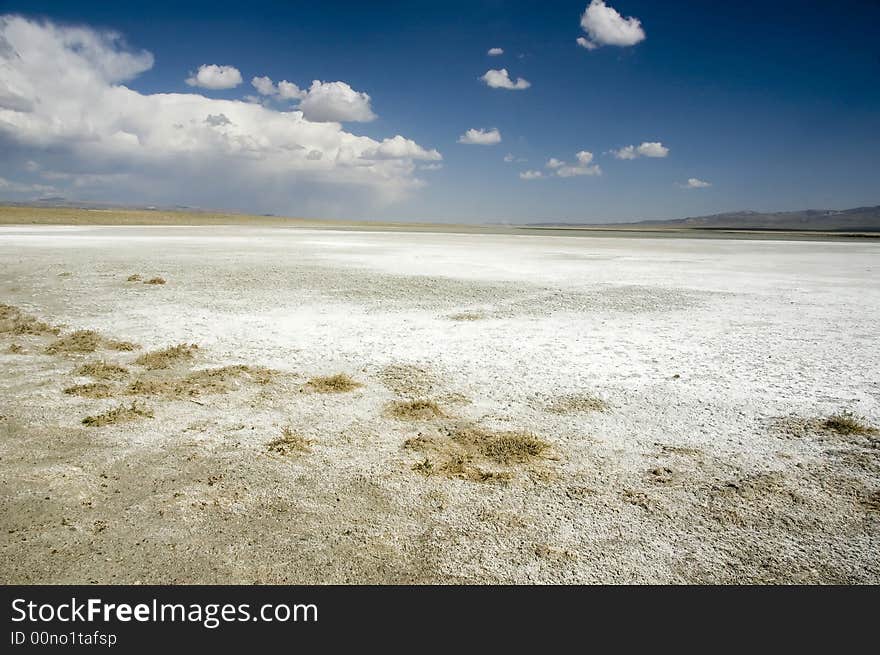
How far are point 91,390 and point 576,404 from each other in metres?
5.91

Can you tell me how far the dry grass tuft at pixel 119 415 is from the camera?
5703 mm

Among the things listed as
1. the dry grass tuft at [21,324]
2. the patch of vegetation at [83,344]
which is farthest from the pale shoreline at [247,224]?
the patch of vegetation at [83,344]

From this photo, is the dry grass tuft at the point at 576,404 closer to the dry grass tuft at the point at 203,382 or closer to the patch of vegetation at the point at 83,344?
the dry grass tuft at the point at 203,382

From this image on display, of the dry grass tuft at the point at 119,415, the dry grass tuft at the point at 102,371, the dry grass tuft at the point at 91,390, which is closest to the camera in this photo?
the dry grass tuft at the point at 119,415

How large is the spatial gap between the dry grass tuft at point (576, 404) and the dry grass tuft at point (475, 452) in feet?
2.99

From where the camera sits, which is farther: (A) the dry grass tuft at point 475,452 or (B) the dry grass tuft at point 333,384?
Answer: (B) the dry grass tuft at point 333,384

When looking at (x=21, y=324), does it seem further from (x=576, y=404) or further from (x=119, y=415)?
(x=576, y=404)

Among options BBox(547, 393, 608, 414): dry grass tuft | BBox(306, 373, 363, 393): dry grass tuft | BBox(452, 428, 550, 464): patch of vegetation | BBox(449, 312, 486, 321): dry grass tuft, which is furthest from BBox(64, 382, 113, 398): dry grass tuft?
BBox(449, 312, 486, 321): dry grass tuft

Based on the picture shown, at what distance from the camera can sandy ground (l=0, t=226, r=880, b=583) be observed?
357 centimetres

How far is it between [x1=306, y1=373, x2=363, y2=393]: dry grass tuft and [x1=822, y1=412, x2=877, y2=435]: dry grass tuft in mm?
5423

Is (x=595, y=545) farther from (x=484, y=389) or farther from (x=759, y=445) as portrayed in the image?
(x=484, y=389)

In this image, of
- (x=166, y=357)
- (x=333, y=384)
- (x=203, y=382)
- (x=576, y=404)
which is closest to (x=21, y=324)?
(x=166, y=357)

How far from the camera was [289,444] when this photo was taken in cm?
532

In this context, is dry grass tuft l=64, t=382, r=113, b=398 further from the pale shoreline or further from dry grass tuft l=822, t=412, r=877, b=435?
the pale shoreline
